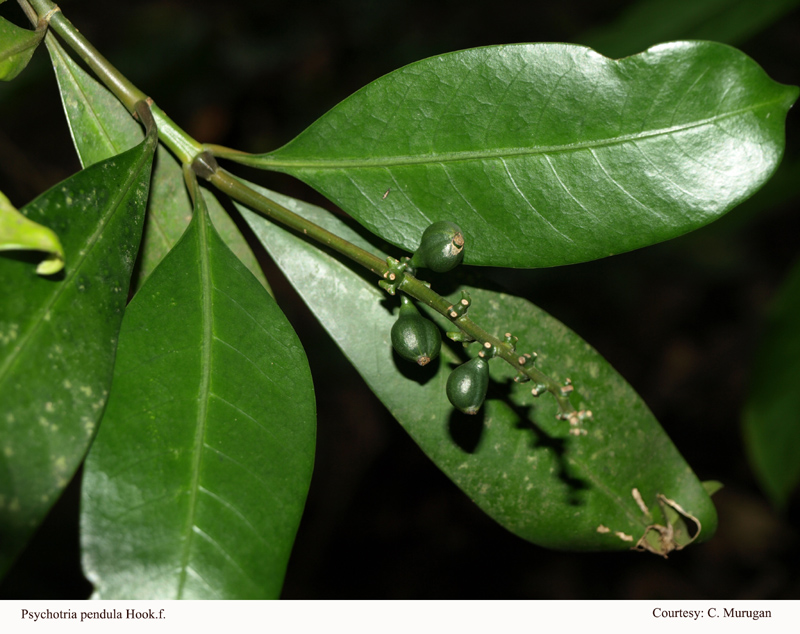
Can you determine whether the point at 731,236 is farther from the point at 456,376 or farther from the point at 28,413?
the point at 28,413

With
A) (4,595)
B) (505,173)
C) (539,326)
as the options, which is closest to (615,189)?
(505,173)

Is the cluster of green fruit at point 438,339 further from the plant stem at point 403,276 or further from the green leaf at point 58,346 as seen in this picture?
the green leaf at point 58,346

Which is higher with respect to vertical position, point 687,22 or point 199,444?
point 687,22

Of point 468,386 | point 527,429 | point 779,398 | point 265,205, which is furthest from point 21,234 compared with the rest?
point 779,398

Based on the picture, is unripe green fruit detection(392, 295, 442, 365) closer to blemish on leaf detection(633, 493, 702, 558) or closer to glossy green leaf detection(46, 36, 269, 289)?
glossy green leaf detection(46, 36, 269, 289)

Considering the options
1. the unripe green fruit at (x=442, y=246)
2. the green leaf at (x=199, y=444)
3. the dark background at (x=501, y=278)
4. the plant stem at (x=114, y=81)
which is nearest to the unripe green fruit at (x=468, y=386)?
the unripe green fruit at (x=442, y=246)

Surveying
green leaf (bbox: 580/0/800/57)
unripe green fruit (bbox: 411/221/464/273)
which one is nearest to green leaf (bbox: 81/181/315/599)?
unripe green fruit (bbox: 411/221/464/273)

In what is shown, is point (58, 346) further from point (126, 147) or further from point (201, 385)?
point (126, 147)

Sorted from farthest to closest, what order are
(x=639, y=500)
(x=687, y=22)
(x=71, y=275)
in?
(x=687, y=22)
(x=639, y=500)
(x=71, y=275)
